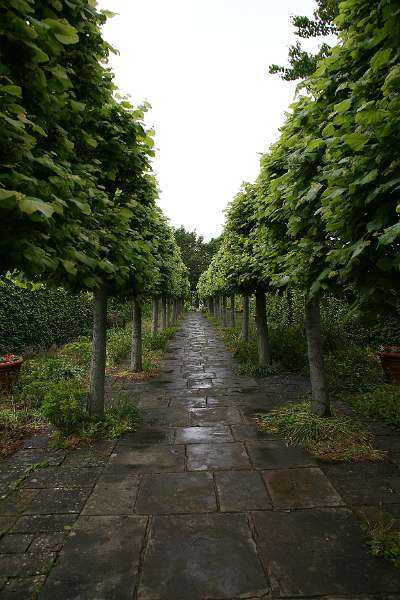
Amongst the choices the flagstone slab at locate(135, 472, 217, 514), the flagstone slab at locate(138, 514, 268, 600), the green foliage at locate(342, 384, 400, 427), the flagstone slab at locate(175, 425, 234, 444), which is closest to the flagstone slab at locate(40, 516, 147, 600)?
the flagstone slab at locate(138, 514, 268, 600)

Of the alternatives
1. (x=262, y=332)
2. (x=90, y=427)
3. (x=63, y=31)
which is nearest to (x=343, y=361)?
(x=262, y=332)

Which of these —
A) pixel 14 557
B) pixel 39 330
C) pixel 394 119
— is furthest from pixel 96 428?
pixel 39 330

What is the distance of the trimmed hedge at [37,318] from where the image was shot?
10.4 metres

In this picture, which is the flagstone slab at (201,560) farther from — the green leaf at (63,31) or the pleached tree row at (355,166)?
the green leaf at (63,31)

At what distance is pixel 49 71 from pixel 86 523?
364 cm

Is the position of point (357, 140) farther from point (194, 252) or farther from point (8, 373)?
point (194, 252)

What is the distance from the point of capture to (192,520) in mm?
3467

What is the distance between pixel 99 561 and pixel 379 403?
5222 mm

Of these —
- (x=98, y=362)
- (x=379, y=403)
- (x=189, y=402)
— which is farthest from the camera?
(x=189, y=402)

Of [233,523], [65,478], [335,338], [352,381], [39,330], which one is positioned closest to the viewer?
[233,523]

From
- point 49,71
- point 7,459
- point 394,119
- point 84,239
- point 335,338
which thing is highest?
point 49,71

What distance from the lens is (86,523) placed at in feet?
11.3

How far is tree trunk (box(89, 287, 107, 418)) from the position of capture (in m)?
6.00

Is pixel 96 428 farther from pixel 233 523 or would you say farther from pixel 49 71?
pixel 49 71
